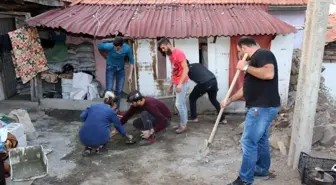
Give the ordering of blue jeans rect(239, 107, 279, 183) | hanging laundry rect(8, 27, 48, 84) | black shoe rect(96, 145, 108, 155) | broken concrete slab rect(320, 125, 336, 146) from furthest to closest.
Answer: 1. hanging laundry rect(8, 27, 48, 84)
2. black shoe rect(96, 145, 108, 155)
3. broken concrete slab rect(320, 125, 336, 146)
4. blue jeans rect(239, 107, 279, 183)

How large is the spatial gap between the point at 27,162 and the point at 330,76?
418 inches

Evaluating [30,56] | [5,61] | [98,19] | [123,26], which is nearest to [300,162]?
[123,26]

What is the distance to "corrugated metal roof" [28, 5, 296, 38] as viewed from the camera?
741 centimetres

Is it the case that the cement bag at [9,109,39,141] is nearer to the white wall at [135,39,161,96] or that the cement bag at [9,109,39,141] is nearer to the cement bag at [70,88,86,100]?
A: the cement bag at [70,88,86,100]

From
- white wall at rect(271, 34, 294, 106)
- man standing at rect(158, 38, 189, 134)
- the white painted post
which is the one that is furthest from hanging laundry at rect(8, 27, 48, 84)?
the white painted post

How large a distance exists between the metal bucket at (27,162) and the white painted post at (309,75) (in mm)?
3505

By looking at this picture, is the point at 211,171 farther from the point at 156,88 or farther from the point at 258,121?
the point at 156,88

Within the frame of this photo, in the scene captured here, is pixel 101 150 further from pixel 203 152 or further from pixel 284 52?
pixel 284 52

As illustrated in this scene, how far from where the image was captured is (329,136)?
17.6 ft

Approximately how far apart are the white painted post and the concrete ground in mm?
515

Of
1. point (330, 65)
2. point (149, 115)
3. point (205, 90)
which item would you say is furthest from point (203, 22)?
point (330, 65)

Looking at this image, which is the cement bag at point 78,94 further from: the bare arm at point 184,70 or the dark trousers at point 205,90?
the bare arm at point 184,70

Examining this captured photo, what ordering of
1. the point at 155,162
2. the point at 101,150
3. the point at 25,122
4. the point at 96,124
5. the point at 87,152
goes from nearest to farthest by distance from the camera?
the point at 96,124, the point at 155,162, the point at 87,152, the point at 101,150, the point at 25,122

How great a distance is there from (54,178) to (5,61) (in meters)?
5.05
